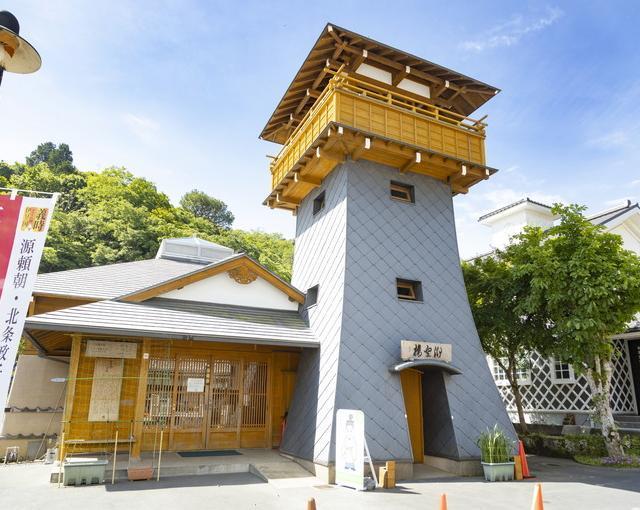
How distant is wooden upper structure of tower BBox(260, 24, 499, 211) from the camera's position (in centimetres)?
1145

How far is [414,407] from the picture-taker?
1144cm

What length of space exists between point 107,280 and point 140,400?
4649mm

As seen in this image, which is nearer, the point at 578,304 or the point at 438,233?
the point at 578,304

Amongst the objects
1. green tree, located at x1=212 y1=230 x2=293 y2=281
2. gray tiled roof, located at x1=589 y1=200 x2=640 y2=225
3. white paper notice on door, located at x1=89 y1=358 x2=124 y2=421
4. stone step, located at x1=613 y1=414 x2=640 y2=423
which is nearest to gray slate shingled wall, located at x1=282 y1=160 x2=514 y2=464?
white paper notice on door, located at x1=89 y1=358 x2=124 y2=421

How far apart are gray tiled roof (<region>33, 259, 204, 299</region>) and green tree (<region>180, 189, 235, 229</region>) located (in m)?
35.6

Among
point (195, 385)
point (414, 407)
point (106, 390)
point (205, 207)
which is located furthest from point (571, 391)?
point (205, 207)

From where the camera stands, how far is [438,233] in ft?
41.7

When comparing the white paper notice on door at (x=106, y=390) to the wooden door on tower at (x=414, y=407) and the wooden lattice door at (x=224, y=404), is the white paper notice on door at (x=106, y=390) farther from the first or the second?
the wooden door on tower at (x=414, y=407)

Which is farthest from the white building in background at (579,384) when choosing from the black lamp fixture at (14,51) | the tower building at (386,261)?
the black lamp fixture at (14,51)

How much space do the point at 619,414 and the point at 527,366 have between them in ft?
9.92

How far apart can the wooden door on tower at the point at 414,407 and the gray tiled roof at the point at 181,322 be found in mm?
2545

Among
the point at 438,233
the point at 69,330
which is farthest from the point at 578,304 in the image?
the point at 69,330

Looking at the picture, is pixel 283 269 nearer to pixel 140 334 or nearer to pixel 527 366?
pixel 527 366

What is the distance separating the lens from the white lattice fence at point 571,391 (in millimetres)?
15086
